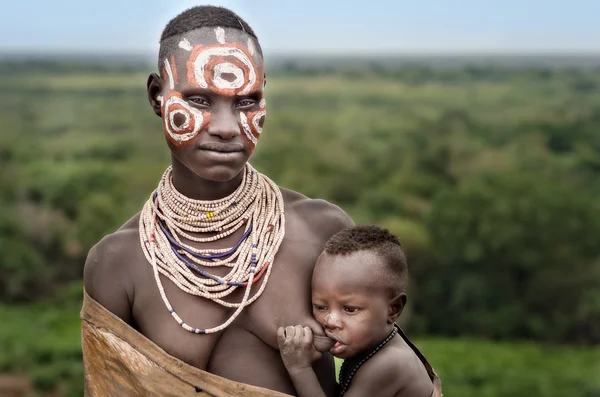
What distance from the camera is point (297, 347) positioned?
2787 millimetres

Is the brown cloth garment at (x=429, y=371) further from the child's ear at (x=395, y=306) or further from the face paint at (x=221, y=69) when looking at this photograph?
the face paint at (x=221, y=69)

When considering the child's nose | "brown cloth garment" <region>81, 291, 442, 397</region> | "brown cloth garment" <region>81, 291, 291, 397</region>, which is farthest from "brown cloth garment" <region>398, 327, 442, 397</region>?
"brown cloth garment" <region>81, 291, 291, 397</region>

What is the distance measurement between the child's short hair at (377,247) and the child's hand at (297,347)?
0.30 meters

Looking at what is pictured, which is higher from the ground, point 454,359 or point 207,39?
point 207,39

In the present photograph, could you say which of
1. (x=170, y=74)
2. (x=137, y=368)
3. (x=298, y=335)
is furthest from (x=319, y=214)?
(x=137, y=368)

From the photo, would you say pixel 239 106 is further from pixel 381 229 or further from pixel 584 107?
pixel 584 107

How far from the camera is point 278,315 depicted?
2896 mm

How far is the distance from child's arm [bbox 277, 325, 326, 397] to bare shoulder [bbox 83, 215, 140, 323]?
59 centimetres

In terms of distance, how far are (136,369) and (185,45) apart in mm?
1151

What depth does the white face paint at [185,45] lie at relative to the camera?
9.25ft

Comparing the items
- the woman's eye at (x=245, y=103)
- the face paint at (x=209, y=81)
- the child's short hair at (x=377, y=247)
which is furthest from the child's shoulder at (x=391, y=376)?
the woman's eye at (x=245, y=103)

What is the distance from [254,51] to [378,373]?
121 cm

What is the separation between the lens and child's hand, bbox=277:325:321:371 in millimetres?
2787

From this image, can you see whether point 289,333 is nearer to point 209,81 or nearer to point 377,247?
point 377,247
